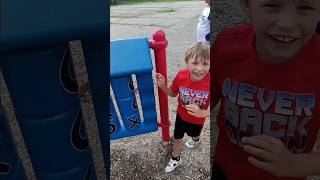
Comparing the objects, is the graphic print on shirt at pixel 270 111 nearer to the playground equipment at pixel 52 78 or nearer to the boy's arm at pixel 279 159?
the boy's arm at pixel 279 159

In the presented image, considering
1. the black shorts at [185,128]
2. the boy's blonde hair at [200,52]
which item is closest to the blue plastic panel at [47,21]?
the boy's blonde hair at [200,52]

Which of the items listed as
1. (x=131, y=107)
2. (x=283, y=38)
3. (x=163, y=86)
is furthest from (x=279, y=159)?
(x=131, y=107)

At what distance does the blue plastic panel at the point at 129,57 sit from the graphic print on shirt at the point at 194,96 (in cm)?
26

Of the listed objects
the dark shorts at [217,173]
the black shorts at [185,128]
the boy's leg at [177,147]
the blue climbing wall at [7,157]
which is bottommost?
the boy's leg at [177,147]

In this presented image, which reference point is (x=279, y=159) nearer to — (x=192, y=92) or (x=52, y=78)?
(x=52, y=78)

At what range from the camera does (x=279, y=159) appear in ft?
3.05

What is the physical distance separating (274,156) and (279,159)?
2cm

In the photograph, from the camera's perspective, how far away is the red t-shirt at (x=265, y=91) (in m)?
0.92

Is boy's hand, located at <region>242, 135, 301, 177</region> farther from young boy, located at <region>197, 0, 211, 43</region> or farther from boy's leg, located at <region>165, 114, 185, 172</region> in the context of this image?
young boy, located at <region>197, 0, 211, 43</region>

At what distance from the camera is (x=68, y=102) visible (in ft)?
3.46

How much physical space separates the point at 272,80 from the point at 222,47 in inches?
7.1

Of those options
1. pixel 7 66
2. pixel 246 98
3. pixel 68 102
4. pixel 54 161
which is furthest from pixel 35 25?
pixel 246 98

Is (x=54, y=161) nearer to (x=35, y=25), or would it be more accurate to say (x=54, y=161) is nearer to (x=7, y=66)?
(x=7, y=66)

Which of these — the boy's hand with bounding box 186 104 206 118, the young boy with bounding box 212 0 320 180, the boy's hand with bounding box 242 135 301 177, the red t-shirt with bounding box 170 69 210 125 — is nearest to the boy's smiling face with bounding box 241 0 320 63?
the young boy with bounding box 212 0 320 180
